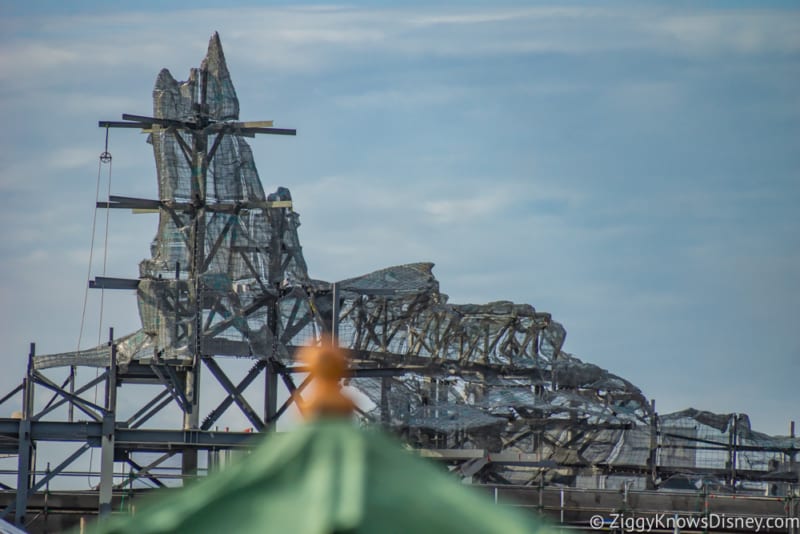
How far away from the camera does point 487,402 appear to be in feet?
146

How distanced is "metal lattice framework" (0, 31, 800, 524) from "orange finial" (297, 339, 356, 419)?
31985 mm

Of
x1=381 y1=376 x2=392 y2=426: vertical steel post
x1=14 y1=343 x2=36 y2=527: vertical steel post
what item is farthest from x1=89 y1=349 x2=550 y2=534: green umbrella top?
x1=381 y1=376 x2=392 y2=426: vertical steel post

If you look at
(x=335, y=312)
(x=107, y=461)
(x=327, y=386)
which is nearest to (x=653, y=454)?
(x=335, y=312)

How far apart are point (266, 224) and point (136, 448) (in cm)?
977

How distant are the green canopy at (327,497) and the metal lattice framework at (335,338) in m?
31.9

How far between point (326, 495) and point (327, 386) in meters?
0.25

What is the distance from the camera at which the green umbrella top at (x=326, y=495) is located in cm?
345

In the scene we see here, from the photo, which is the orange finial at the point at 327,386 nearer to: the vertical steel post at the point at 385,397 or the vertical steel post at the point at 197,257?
the vertical steel post at the point at 197,257

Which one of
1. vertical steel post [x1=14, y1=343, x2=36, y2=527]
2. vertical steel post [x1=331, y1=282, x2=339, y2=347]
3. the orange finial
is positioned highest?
vertical steel post [x1=331, y1=282, x2=339, y2=347]

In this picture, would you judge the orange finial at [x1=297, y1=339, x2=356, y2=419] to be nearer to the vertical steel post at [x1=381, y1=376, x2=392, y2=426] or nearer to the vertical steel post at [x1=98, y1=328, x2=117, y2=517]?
the vertical steel post at [x1=98, y1=328, x2=117, y2=517]

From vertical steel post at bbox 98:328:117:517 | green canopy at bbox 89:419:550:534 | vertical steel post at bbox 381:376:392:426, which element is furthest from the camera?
vertical steel post at bbox 381:376:392:426

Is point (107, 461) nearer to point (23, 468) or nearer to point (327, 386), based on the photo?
point (23, 468)

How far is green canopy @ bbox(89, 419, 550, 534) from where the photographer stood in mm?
3447

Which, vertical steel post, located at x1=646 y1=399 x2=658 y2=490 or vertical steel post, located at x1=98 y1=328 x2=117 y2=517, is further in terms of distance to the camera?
vertical steel post, located at x1=646 y1=399 x2=658 y2=490
